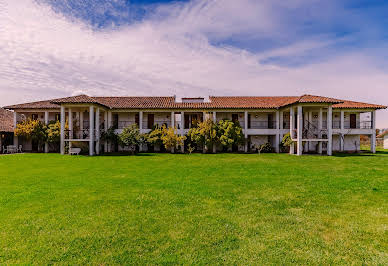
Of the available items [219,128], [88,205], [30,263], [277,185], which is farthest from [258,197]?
[219,128]

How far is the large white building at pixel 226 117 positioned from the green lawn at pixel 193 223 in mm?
14939

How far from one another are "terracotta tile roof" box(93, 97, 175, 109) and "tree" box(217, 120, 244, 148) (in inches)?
225

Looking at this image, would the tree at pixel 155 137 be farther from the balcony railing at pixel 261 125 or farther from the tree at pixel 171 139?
the balcony railing at pixel 261 125

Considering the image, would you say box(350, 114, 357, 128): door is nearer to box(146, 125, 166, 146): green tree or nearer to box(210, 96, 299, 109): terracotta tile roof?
box(210, 96, 299, 109): terracotta tile roof

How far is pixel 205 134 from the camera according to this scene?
21.2 m

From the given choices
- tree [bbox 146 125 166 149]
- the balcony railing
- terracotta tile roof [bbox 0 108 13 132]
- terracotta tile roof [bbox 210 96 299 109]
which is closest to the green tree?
tree [bbox 146 125 166 149]

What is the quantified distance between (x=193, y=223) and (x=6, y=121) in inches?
1186

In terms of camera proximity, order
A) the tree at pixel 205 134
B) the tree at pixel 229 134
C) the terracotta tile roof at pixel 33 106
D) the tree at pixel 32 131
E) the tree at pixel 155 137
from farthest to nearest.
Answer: the terracotta tile roof at pixel 33 106
the tree at pixel 32 131
the tree at pixel 155 137
the tree at pixel 205 134
the tree at pixel 229 134

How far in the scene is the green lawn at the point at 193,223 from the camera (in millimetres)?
3283

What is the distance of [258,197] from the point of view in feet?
19.9

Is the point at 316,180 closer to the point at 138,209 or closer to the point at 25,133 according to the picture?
the point at 138,209

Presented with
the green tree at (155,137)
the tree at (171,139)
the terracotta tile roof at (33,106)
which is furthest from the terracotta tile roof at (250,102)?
the terracotta tile roof at (33,106)

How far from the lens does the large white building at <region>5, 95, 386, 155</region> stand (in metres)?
21.7

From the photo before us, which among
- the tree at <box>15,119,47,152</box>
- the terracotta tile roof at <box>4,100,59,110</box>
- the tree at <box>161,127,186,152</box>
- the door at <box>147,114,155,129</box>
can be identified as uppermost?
the terracotta tile roof at <box>4,100,59,110</box>
